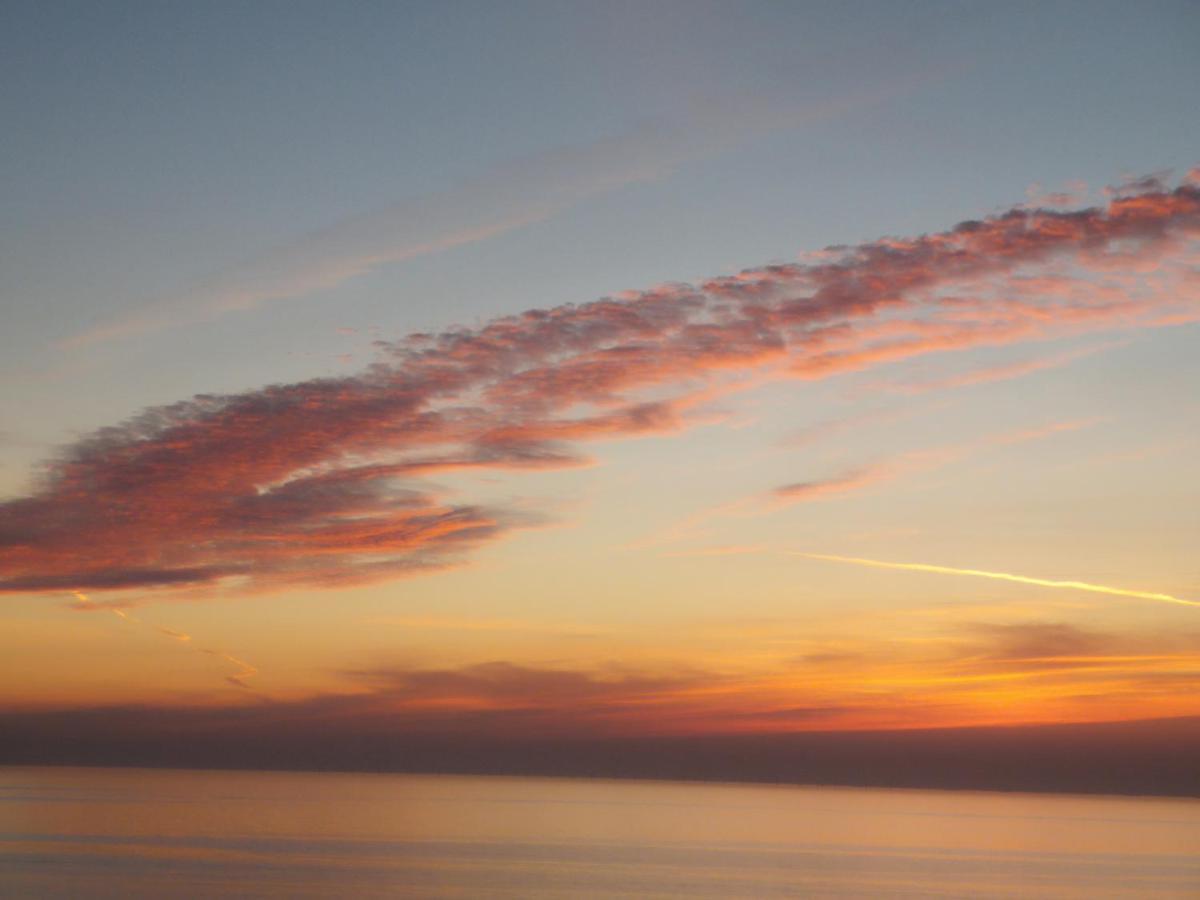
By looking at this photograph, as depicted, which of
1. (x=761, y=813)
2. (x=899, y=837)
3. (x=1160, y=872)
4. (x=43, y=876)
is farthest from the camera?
(x=761, y=813)

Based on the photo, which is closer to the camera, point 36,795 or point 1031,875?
point 1031,875

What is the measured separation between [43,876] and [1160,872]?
64.1 meters

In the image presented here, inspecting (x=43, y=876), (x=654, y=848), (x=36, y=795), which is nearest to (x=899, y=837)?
(x=654, y=848)

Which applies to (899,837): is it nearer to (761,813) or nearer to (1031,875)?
(1031,875)

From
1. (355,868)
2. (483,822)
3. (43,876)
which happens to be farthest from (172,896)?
(483,822)

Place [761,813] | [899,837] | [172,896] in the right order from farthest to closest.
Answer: [761,813]
[899,837]
[172,896]

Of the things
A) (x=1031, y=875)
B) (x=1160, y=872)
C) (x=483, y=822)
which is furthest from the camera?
(x=483, y=822)

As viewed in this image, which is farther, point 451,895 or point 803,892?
point 803,892

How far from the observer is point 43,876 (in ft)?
187

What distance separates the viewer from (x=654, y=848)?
88.9 m

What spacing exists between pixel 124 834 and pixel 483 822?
4078 centimetres

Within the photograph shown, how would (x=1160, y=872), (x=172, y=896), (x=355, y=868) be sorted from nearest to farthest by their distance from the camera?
(x=172, y=896) → (x=355, y=868) → (x=1160, y=872)

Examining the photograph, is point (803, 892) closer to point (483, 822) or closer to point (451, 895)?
point (451, 895)

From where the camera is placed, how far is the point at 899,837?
4500 inches
